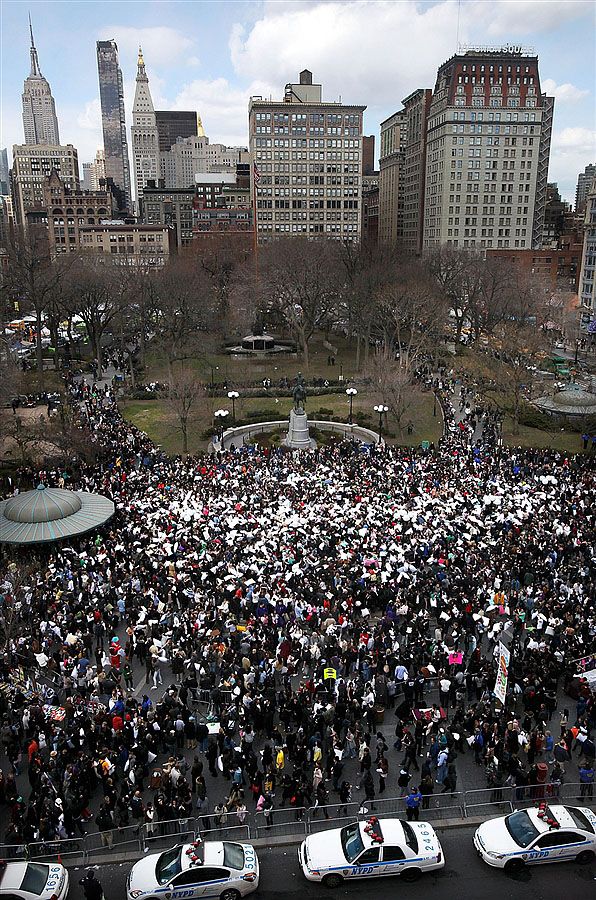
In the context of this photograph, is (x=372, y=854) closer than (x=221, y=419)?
Yes

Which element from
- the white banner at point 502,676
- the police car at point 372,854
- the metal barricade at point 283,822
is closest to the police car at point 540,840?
the police car at point 372,854

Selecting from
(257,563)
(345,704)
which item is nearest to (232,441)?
(257,563)

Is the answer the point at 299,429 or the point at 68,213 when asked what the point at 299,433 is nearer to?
the point at 299,429

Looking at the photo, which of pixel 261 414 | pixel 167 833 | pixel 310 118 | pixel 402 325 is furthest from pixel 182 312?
pixel 310 118

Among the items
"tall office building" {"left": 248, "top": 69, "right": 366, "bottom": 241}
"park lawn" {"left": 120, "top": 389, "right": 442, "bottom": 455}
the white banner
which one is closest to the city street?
the white banner

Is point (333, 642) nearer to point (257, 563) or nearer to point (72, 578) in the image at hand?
point (257, 563)

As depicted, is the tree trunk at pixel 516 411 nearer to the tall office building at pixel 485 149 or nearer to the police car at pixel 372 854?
the police car at pixel 372 854

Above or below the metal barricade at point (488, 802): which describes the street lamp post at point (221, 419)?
above
